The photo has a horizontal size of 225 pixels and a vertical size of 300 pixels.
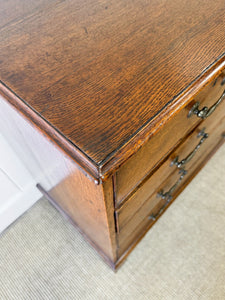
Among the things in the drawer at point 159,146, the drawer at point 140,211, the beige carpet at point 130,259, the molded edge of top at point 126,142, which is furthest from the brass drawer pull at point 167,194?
the molded edge of top at point 126,142

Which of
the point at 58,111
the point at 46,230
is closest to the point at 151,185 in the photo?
the point at 58,111

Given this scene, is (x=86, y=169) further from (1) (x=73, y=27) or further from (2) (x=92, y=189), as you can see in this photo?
(1) (x=73, y=27)

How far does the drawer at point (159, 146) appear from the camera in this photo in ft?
1.35

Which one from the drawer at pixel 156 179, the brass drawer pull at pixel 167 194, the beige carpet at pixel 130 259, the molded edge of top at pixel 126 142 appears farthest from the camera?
the beige carpet at pixel 130 259

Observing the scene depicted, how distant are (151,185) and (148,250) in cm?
41

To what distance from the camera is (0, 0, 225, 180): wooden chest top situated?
34 cm

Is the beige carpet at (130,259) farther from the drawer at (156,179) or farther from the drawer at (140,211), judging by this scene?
the drawer at (156,179)

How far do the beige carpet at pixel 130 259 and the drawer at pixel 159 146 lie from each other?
1.63 ft

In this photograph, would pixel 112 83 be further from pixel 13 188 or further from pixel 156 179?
pixel 13 188

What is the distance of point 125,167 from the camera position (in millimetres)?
393

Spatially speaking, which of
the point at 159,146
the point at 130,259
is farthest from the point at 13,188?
the point at 159,146

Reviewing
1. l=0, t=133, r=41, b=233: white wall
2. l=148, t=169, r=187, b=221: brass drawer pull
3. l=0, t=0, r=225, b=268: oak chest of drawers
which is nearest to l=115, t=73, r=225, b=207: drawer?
l=0, t=0, r=225, b=268: oak chest of drawers

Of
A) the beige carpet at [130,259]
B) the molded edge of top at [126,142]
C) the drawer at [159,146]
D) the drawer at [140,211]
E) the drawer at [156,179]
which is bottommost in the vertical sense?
the beige carpet at [130,259]

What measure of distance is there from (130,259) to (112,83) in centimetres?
69
